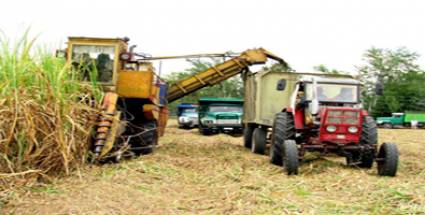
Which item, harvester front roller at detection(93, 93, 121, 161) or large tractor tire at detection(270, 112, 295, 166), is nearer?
harvester front roller at detection(93, 93, 121, 161)

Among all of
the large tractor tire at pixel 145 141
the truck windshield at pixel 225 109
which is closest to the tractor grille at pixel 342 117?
the large tractor tire at pixel 145 141

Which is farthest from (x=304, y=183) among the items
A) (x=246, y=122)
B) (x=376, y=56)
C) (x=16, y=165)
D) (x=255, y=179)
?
(x=376, y=56)

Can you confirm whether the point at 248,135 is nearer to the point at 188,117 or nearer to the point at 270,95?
the point at 270,95

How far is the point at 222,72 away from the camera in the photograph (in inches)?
607

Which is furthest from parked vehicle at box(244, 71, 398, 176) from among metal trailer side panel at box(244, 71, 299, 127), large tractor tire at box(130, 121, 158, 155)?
metal trailer side panel at box(244, 71, 299, 127)

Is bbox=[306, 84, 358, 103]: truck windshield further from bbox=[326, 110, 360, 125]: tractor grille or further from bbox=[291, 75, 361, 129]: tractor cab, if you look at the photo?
bbox=[326, 110, 360, 125]: tractor grille

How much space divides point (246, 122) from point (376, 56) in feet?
173

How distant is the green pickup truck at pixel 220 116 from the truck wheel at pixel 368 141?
1212 cm

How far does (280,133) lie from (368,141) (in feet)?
4.72

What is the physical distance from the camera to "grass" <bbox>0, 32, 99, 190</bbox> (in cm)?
616

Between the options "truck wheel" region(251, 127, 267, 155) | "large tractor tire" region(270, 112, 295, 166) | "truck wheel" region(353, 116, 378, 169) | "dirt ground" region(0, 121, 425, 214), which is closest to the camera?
"dirt ground" region(0, 121, 425, 214)

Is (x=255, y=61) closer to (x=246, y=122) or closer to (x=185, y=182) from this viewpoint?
(x=246, y=122)

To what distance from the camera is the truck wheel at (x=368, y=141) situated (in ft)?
29.5

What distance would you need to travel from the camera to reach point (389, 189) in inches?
253
